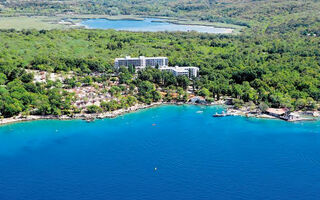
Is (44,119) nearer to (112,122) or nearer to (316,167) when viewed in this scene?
(112,122)

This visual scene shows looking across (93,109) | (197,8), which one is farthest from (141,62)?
(197,8)

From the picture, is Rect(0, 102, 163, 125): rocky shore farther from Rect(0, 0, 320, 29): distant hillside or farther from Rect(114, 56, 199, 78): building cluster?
Rect(0, 0, 320, 29): distant hillside

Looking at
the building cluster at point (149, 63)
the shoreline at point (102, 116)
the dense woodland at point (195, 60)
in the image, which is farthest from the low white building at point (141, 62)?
the shoreline at point (102, 116)

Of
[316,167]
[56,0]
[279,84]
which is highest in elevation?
[56,0]

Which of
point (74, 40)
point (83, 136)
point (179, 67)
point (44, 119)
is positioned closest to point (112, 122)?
point (83, 136)

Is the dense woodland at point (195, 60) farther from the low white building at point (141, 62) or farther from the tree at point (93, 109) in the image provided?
the low white building at point (141, 62)

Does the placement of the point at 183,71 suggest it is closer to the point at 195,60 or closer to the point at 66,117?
the point at 195,60

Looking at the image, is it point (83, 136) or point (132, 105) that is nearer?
point (83, 136)
